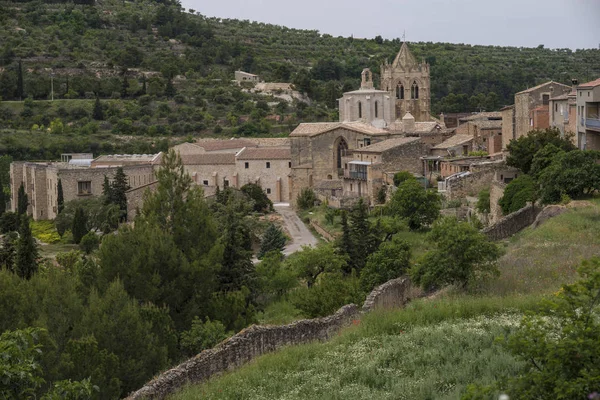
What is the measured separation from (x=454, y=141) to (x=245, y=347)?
37850 millimetres

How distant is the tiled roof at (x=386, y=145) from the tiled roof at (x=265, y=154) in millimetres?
6809

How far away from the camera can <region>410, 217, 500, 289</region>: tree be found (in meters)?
17.7

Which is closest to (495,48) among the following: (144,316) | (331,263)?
(331,263)

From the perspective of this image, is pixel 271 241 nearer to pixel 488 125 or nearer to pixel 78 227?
pixel 78 227

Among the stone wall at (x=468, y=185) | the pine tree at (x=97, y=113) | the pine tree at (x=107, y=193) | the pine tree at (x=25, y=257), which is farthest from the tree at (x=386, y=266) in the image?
the pine tree at (x=97, y=113)

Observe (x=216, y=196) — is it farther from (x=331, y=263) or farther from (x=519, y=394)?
(x=519, y=394)

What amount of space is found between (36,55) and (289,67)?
88.7ft

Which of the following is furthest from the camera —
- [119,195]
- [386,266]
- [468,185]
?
[119,195]

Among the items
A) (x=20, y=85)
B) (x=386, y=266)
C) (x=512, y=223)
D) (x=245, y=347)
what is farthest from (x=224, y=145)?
(x=245, y=347)

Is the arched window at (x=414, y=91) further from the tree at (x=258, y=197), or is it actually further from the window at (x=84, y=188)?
the window at (x=84, y=188)

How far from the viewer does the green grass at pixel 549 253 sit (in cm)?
1638

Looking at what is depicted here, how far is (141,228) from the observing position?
864 inches

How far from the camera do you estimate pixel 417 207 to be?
111ft

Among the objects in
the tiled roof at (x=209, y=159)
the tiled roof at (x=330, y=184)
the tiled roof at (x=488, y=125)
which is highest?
the tiled roof at (x=488, y=125)
